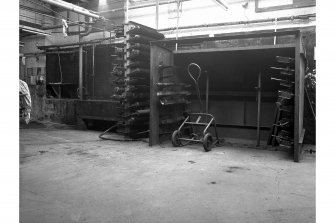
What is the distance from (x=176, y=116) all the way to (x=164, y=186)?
2.60 metres

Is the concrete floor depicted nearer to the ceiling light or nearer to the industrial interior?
the industrial interior

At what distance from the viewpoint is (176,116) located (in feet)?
16.8

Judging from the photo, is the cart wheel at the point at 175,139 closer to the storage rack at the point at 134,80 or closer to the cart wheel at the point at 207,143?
the cart wheel at the point at 207,143

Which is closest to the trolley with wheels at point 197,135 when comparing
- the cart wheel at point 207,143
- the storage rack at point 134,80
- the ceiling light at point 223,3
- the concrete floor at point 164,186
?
the cart wheel at point 207,143

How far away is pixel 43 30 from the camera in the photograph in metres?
9.39

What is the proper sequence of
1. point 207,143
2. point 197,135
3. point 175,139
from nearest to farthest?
point 207,143
point 175,139
point 197,135

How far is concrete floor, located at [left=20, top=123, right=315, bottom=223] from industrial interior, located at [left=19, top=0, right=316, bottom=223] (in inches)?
0.5

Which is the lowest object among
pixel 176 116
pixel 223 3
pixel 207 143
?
pixel 207 143

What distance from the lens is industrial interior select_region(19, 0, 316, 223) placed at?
2234mm

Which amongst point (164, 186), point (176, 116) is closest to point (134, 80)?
point (176, 116)

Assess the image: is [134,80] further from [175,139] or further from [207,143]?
[207,143]
